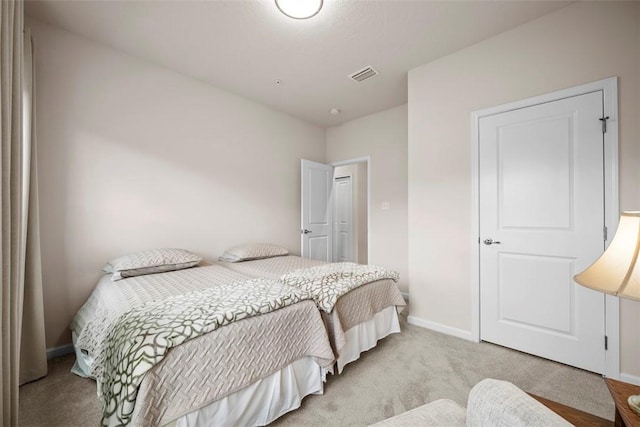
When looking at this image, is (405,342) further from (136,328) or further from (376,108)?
(376,108)

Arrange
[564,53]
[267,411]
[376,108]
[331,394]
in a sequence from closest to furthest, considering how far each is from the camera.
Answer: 1. [267,411]
2. [331,394]
3. [564,53]
4. [376,108]

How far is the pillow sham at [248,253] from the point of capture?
3029 mm

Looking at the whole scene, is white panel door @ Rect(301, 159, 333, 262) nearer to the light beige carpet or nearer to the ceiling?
the ceiling

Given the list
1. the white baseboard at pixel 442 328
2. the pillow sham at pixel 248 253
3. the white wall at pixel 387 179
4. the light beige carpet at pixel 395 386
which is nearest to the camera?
the light beige carpet at pixel 395 386

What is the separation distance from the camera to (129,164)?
2543 mm

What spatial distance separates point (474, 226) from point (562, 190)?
67 cm

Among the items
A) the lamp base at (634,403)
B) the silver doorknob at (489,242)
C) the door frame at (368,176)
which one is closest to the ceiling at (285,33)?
the door frame at (368,176)

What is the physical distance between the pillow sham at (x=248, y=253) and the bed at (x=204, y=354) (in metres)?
1.08

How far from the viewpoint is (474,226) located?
243cm

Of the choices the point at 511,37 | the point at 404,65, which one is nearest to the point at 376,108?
the point at 404,65

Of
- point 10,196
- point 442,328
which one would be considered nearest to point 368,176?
point 442,328

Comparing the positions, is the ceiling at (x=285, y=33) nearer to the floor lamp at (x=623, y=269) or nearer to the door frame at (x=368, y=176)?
the door frame at (x=368, y=176)

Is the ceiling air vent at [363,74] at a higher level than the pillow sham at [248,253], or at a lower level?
higher

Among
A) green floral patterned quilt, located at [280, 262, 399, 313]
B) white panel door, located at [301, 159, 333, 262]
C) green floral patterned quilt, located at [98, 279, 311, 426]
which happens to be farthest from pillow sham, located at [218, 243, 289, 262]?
green floral patterned quilt, located at [98, 279, 311, 426]
